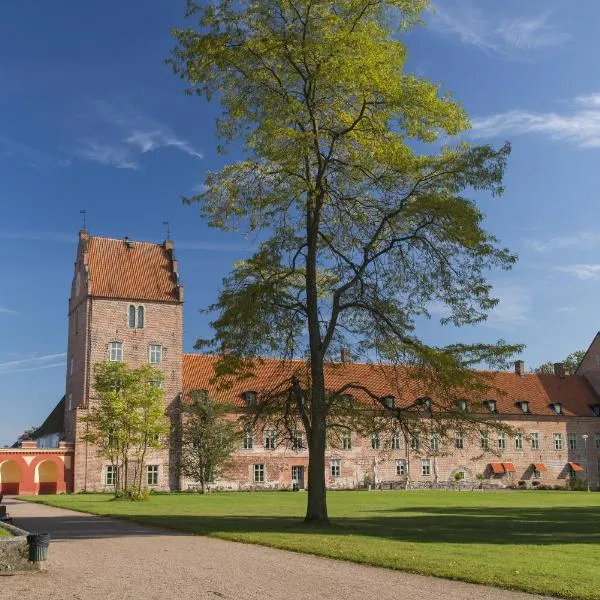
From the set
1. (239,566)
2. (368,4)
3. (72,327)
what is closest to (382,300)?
(368,4)

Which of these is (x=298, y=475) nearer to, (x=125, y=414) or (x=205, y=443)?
(x=205, y=443)

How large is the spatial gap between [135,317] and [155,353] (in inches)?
118

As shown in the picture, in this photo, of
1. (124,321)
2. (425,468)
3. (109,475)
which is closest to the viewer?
(109,475)

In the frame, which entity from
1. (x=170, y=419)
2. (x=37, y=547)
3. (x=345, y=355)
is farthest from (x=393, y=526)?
(x=170, y=419)

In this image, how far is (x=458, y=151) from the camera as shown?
21.2 metres

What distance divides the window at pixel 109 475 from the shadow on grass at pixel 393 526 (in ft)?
86.1

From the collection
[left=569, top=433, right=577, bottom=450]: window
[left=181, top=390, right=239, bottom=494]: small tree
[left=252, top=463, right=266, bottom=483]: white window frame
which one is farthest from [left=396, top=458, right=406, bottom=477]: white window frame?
[left=569, top=433, right=577, bottom=450]: window

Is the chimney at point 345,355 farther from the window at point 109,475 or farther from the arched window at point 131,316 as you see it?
the arched window at point 131,316

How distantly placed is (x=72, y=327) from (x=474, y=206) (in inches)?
1737

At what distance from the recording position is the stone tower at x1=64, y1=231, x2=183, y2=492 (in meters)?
53.3

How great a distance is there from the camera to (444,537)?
1727 cm

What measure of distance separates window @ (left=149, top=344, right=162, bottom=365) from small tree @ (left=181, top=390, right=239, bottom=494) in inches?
211

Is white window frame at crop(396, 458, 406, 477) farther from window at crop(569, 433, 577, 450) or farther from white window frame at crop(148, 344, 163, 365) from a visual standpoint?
white window frame at crop(148, 344, 163, 365)

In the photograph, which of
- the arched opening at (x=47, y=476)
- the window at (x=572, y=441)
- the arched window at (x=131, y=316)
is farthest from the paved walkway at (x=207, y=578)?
the window at (x=572, y=441)
